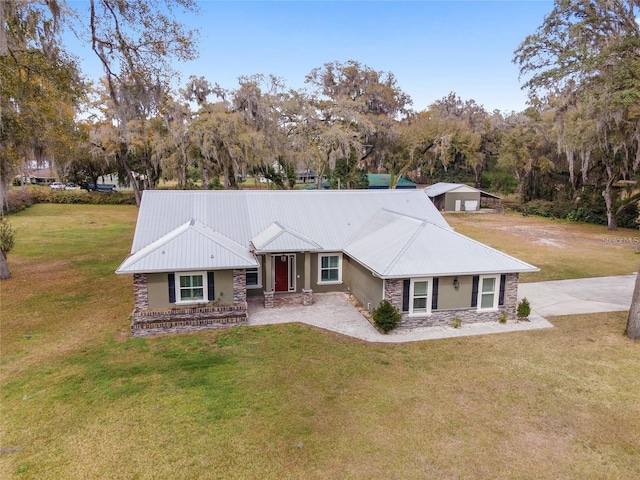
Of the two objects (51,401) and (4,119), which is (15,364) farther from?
(4,119)

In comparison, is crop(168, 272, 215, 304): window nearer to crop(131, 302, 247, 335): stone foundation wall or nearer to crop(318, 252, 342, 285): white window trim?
crop(131, 302, 247, 335): stone foundation wall

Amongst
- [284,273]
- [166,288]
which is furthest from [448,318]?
[166,288]

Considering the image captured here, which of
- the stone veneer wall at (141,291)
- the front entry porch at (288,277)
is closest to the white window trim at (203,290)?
the stone veneer wall at (141,291)

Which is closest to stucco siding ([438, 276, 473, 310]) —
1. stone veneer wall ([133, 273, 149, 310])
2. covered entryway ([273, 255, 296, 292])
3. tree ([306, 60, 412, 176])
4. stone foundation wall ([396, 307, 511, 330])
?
stone foundation wall ([396, 307, 511, 330])

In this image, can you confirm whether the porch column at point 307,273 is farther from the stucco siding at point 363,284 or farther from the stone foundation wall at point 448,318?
the stone foundation wall at point 448,318

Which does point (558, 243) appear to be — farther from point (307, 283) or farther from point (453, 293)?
point (307, 283)
